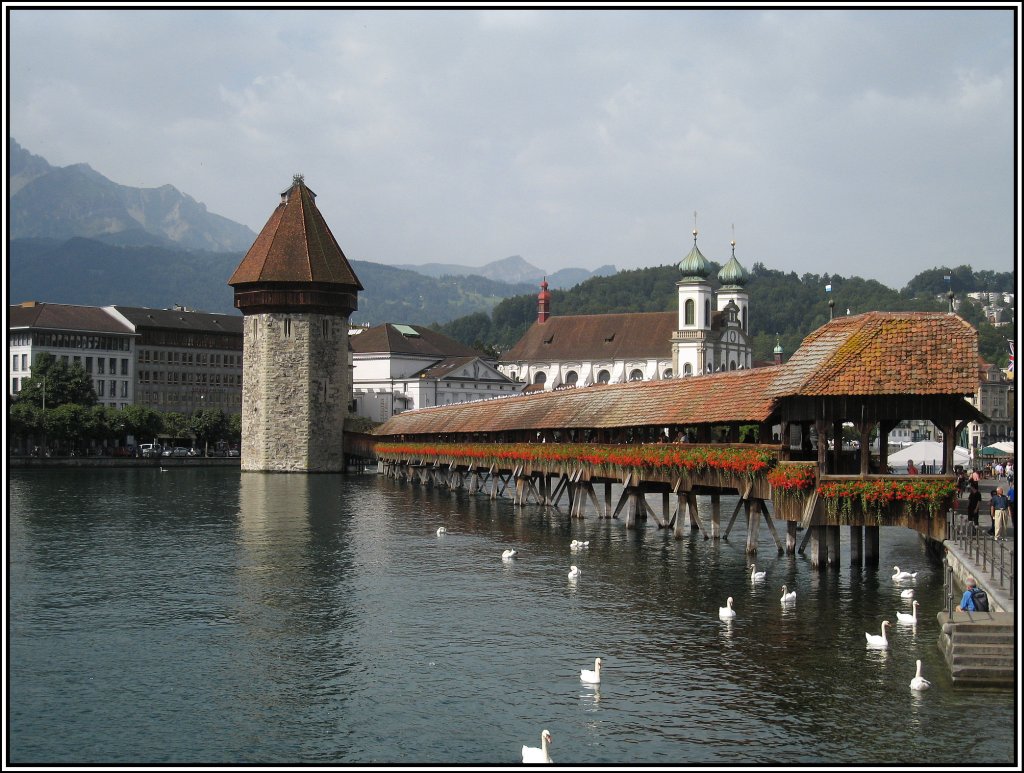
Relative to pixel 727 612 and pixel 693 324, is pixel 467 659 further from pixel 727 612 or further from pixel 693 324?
pixel 693 324

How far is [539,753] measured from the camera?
49.0 ft

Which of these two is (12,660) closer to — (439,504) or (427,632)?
(427,632)

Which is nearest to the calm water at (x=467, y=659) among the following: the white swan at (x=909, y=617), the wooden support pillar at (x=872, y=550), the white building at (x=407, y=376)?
the white swan at (x=909, y=617)

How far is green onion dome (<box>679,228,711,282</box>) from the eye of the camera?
5148 inches

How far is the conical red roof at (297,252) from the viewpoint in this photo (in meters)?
86.2

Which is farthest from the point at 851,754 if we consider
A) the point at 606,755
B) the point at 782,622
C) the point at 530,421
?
the point at 530,421

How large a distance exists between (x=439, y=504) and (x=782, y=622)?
33715 millimetres

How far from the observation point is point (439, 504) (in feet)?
184

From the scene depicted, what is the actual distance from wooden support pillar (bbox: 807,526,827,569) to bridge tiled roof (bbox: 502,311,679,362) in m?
105

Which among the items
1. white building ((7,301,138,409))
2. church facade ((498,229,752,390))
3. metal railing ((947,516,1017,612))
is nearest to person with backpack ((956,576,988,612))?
metal railing ((947,516,1017,612))

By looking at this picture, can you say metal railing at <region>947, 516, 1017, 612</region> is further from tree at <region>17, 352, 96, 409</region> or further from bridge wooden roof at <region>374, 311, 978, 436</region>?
tree at <region>17, 352, 96, 409</region>

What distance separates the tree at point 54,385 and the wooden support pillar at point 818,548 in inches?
3240

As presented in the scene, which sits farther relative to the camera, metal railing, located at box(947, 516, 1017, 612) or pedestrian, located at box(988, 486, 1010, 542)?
pedestrian, located at box(988, 486, 1010, 542)

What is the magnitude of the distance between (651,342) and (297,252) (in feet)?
188
